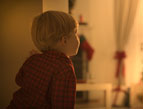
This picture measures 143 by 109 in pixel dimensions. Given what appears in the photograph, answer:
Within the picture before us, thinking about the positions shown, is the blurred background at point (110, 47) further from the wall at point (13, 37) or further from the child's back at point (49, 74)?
the child's back at point (49, 74)

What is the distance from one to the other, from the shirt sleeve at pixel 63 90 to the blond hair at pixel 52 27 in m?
0.15

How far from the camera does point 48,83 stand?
0.64 m

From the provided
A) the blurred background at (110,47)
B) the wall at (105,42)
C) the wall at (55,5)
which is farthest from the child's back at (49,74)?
the wall at (105,42)

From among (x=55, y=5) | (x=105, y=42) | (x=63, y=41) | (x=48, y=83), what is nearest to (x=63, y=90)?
(x=48, y=83)

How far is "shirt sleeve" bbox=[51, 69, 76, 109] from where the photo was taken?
618 millimetres

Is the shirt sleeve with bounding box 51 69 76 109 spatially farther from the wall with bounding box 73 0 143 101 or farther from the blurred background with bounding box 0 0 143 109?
the wall with bounding box 73 0 143 101

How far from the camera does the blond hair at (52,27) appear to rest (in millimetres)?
654

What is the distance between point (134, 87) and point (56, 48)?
1.73m

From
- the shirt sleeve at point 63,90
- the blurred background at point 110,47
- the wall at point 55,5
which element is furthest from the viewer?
the blurred background at point 110,47

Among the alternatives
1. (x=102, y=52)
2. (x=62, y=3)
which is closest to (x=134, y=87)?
(x=102, y=52)

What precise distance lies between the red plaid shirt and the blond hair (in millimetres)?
50

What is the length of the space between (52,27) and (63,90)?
0.24 meters

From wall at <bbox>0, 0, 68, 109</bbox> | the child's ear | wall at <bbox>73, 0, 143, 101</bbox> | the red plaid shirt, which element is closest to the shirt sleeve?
the red plaid shirt

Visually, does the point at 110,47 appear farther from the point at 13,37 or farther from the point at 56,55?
the point at 56,55
